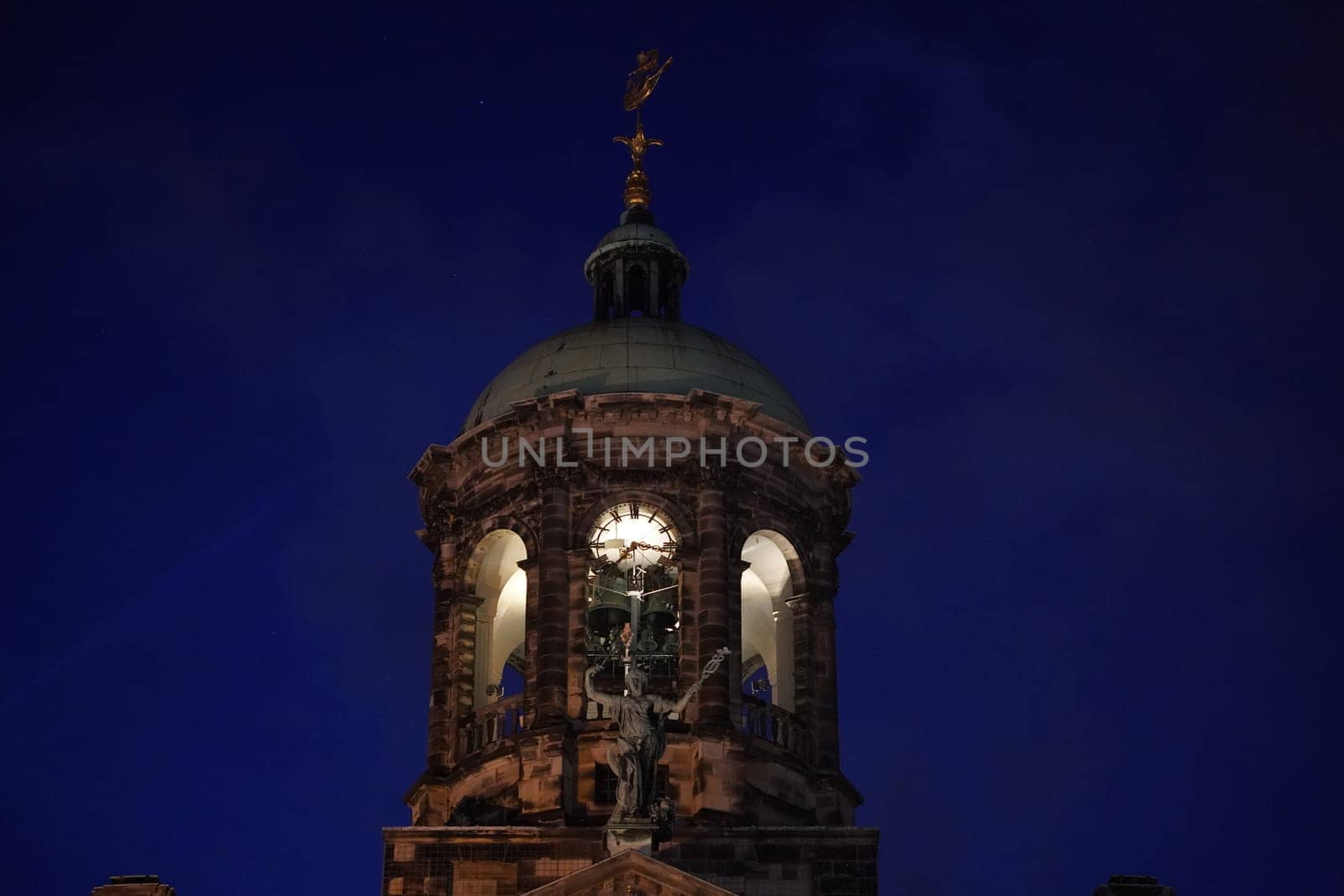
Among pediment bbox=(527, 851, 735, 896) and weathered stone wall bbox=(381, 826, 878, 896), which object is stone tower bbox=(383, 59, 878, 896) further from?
pediment bbox=(527, 851, 735, 896)

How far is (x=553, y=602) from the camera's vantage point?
61656mm

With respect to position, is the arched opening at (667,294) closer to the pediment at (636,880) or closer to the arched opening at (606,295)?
the arched opening at (606,295)

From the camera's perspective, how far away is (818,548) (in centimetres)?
6475

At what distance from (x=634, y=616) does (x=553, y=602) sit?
2756 mm

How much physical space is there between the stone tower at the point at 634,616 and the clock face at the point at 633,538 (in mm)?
65

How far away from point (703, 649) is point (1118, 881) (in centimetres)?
984

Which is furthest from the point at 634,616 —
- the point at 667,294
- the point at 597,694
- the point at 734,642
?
the point at 667,294

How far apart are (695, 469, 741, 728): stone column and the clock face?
78 centimetres

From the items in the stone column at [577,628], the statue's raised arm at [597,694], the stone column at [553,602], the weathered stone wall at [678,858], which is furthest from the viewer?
the stone column at [577,628]

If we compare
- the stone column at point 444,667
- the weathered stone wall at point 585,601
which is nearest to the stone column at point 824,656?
the weathered stone wall at point 585,601

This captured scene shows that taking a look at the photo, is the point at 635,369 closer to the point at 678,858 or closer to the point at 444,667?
the point at 444,667

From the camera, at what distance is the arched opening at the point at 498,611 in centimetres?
6419

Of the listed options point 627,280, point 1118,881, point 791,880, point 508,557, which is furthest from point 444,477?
point 1118,881

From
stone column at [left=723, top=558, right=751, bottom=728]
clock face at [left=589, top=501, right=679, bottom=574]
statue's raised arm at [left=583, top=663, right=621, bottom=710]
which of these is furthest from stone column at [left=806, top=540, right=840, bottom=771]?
statue's raised arm at [left=583, top=663, right=621, bottom=710]
